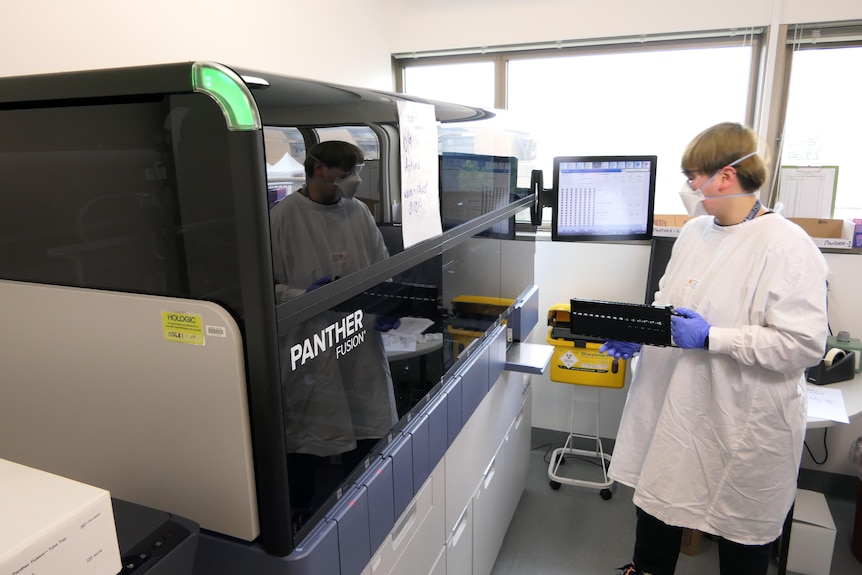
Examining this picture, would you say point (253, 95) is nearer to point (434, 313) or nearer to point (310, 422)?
A: point (310, 422)

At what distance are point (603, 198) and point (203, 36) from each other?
1660 millimetres

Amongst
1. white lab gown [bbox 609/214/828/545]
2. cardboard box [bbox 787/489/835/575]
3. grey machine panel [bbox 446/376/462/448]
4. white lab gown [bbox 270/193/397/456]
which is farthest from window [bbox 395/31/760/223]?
white lab gown [bbox 270/193/397/456]

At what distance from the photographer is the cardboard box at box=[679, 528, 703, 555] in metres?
2.23

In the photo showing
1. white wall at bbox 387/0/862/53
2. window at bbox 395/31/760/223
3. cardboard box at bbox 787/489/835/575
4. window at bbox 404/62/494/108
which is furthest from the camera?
window at bbox 404/62/494/108

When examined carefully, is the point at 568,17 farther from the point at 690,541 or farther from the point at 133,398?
the point at 133,398

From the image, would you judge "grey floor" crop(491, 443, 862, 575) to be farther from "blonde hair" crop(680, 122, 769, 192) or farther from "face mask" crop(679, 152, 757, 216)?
"blonde hair" crop(680, 122, 769, 192)

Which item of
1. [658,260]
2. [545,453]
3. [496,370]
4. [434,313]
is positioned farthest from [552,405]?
[434,313]

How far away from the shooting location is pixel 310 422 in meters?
0.81

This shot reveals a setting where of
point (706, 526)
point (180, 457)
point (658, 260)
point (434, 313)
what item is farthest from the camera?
point (658, 260)

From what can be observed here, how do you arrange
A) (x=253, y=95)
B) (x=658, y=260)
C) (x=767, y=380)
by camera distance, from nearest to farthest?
(x=253, y=95)
(x=767, y=380)
(x=658, y=260)

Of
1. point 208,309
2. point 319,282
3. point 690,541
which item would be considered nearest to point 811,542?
point 690,541

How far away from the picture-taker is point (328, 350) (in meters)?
0.83

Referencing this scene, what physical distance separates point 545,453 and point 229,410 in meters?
2.52

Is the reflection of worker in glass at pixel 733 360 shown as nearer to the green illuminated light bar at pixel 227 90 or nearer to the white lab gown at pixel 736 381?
the white lab gown at pixel 736 381
